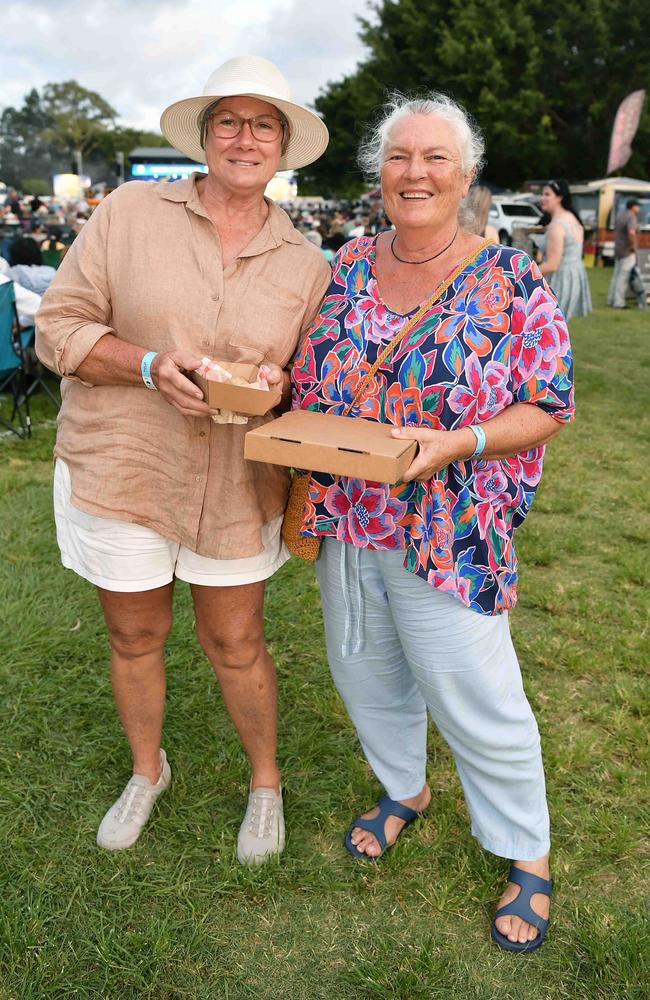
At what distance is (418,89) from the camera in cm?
210

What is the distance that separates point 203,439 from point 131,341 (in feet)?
0.96

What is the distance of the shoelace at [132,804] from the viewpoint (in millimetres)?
2564

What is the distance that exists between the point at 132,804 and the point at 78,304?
58.3 inches

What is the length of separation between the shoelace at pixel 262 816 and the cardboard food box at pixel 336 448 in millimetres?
1250

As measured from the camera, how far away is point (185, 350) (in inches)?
79.3

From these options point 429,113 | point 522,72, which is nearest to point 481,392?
point 429,113

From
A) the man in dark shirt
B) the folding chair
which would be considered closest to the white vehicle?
the man in dark shirt

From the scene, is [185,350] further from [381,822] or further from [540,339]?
[381,822]

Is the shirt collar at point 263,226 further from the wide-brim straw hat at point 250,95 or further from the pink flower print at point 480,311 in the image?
the pink flower print at point 480,311

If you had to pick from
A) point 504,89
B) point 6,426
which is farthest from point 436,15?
point 6,426

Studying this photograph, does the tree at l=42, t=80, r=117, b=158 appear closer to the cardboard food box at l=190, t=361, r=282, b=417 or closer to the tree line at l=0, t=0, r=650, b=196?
the tree line at l=0, t=0, r=650, b=196

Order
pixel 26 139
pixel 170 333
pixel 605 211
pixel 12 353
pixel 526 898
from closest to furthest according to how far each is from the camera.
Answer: pixel 170 333 → pixel 526 898 → pixel 12 353 → pixel 605 211 → pixel 26 139

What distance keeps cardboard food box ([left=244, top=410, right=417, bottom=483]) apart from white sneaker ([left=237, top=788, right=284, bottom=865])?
1.25m

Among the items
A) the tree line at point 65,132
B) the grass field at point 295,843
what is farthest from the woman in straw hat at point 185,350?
the tree line at point 65,132
